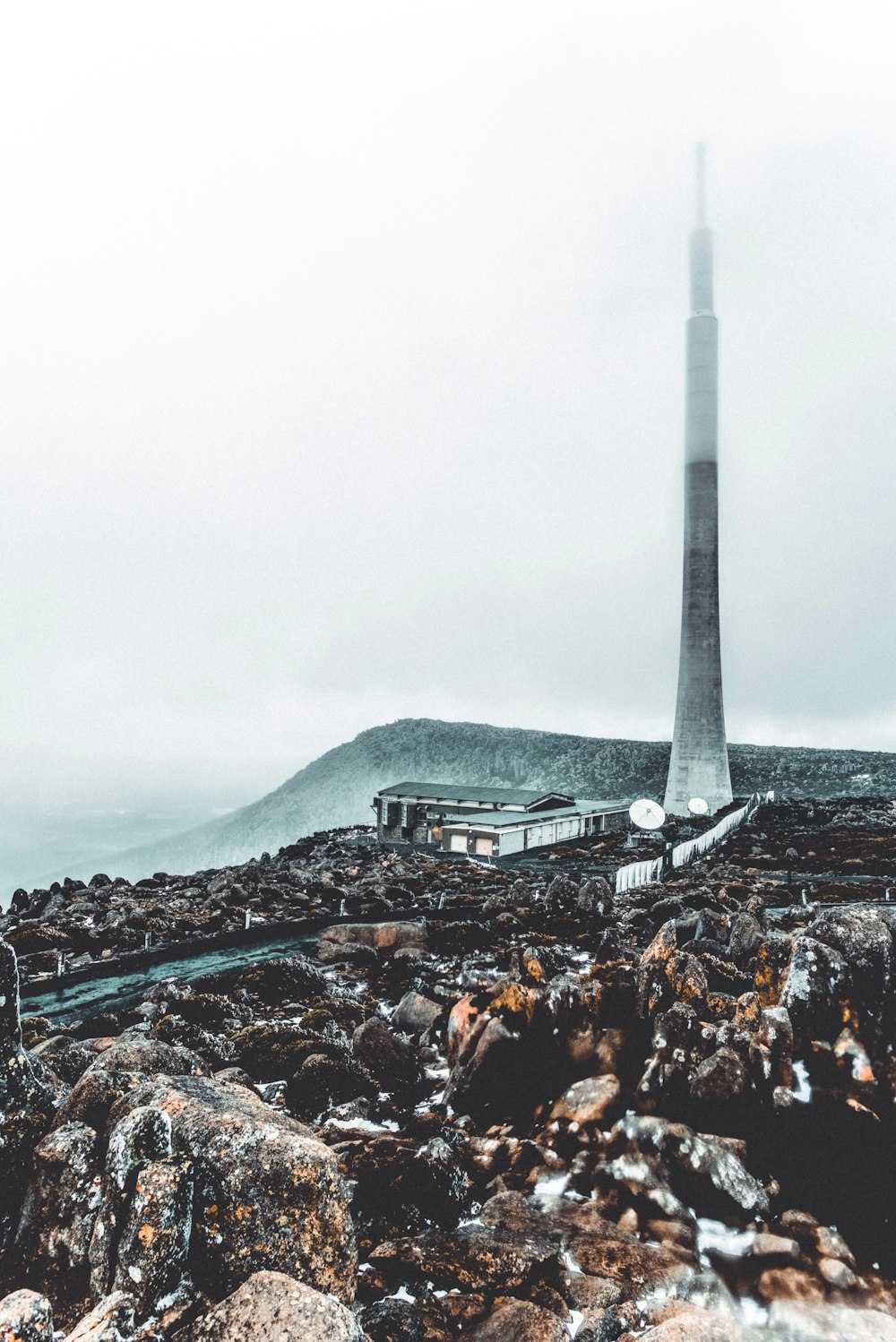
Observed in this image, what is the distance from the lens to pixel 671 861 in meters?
30.8

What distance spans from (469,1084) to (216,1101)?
14.8 feet

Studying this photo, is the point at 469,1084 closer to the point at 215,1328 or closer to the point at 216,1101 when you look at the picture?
the point at 216,1101

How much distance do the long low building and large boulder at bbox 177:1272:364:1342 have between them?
3421cm

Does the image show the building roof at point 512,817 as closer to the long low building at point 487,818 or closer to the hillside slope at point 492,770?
the long low building at point 487,818

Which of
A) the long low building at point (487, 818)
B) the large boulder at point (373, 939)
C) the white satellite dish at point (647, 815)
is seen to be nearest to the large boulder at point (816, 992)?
the large boulder at point (373, 939)

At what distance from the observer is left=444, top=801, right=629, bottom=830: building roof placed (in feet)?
130

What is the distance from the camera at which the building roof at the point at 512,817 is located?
39672 millimetres

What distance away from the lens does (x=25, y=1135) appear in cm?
507

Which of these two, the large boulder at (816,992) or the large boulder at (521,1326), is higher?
the large boulder at (816,992)

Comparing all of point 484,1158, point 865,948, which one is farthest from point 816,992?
point 484,1158

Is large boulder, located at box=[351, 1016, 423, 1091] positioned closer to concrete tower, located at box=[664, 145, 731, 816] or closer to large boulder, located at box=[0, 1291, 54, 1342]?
large boulder, located at box=[0, 1291, 54, 1342]

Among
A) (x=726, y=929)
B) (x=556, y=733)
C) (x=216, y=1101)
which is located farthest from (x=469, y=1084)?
(x=556, y=733)

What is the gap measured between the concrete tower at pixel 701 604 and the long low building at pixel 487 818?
7757 mm

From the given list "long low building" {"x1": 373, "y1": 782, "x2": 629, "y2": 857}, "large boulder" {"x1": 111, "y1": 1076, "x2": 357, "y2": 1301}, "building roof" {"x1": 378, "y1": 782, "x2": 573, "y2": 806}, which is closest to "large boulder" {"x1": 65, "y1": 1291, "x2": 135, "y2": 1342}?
"large boulder" {"x1": 111, "y1": 1076, "x2": 357, "y2": 1301}
